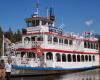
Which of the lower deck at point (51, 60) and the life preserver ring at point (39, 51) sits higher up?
the life preserver ring at point (39, 51)

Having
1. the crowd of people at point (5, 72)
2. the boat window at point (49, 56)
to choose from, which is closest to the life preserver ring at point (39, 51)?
the boat window at point (49, 56)

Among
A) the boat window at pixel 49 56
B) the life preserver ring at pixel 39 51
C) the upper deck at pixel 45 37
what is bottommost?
the boat window at pixel 49 56

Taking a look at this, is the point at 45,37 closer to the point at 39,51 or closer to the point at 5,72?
the point at 39,51

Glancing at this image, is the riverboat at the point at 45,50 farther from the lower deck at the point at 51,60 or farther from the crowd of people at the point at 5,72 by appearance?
the crowd of people at the point at 5,72

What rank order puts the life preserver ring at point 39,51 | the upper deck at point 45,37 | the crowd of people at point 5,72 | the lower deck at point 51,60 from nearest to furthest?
the crowd of people at point 5,72, the lower deck at point 51,60, the life preserver ring at point 39,51, the upper deck at point 45,37

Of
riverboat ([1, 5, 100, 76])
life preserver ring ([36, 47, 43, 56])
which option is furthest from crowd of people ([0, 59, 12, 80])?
life preserver ring ([36, 47, 43, 56])

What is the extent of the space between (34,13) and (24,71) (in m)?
8.53

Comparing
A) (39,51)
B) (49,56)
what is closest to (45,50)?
(39,51)

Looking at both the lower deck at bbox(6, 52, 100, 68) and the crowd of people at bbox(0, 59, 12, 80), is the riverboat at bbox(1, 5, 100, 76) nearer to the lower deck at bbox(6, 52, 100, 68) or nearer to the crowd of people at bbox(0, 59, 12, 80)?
the lower deck at bbox(6, 52, 100, 68)

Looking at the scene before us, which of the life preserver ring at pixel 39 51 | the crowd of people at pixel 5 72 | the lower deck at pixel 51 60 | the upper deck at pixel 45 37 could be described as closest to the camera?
the crowd of people at pixel 5 72

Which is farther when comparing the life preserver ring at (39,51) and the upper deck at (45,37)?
the upper deck at (45,37)

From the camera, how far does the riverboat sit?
31562 millimetres

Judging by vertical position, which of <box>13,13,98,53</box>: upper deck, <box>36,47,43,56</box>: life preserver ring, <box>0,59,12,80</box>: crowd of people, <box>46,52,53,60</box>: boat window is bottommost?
<box>0,59,12,80</box>: crowd of people

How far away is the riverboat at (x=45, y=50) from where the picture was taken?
3156 centimetres
